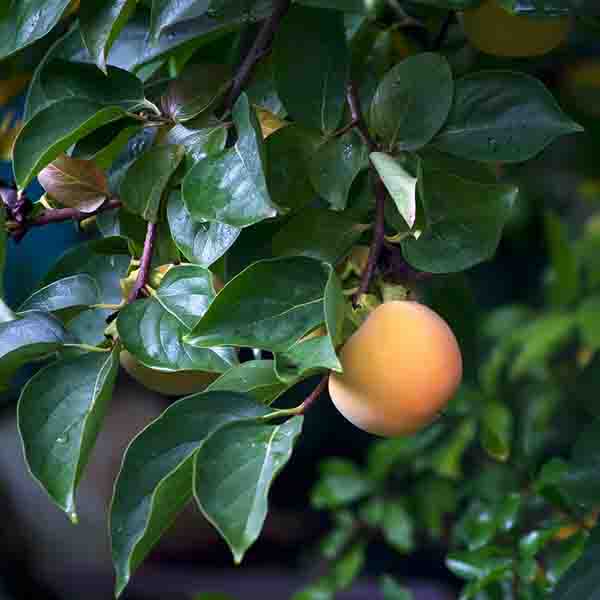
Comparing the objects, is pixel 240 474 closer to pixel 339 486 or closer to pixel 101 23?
pixel 101 23

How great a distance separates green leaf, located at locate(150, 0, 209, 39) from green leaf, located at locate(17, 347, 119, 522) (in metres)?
0.18

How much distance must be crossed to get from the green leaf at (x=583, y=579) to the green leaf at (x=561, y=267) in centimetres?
91

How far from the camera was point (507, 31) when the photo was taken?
1.96ft

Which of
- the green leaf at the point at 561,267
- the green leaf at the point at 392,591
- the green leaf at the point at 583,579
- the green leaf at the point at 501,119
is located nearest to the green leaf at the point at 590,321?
the green leaf at the point at 561,267

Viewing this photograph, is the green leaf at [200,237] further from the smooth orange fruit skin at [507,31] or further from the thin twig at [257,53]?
the smooth orange fruit skin at [507,31]

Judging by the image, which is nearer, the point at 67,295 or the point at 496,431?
the point at 67,295

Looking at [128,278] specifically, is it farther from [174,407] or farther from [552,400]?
[552,400]

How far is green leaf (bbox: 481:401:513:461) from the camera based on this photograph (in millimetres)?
856

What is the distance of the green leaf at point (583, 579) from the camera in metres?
0.58

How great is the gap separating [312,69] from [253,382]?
176 millimetres

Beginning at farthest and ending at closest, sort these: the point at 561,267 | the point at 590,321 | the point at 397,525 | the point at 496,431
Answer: the point at 561,267 → the point at 590,321 → the point at 397,525 → the point at 496,431

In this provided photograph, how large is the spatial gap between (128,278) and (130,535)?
159mm

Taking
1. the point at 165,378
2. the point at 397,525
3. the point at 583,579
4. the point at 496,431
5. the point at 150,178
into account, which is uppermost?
the point at 150,178

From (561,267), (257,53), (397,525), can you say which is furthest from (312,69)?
(561,267)
